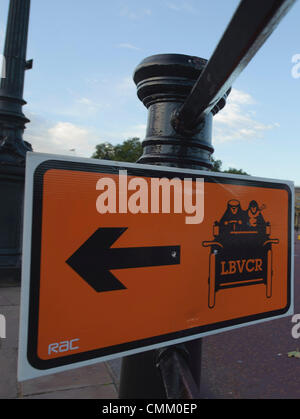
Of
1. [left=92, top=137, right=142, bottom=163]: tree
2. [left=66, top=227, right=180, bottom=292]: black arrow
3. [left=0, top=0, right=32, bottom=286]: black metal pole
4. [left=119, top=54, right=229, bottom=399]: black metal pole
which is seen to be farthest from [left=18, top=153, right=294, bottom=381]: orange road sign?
[left=92, top=137, right=142, bottom=163]: tree

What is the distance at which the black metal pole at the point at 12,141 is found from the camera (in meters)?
6.14

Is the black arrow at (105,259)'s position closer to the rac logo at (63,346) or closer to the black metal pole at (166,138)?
the rac logo at (63,346)

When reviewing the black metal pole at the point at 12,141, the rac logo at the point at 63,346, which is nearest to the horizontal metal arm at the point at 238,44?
the rac logo at the point at 63,346

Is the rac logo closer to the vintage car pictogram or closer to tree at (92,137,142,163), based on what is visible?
the vintage car pictogram

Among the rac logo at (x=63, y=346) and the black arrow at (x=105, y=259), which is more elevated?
the black arrow at (x=105, y=259)

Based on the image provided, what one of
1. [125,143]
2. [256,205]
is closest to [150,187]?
[256,205]

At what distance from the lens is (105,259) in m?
0.88

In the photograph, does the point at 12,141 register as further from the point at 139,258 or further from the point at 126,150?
the point at 126,150

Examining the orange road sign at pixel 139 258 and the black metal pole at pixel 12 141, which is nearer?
the orange road sign at pixel 139 258

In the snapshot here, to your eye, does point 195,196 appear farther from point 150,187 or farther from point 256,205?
point 256,205

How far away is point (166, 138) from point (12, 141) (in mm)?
5749

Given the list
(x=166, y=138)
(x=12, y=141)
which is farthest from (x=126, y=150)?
(x=166, y=138)

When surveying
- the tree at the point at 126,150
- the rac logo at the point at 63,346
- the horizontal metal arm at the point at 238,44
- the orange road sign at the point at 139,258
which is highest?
the tree at the point at 126,150

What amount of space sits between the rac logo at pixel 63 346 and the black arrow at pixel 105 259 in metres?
0.13
